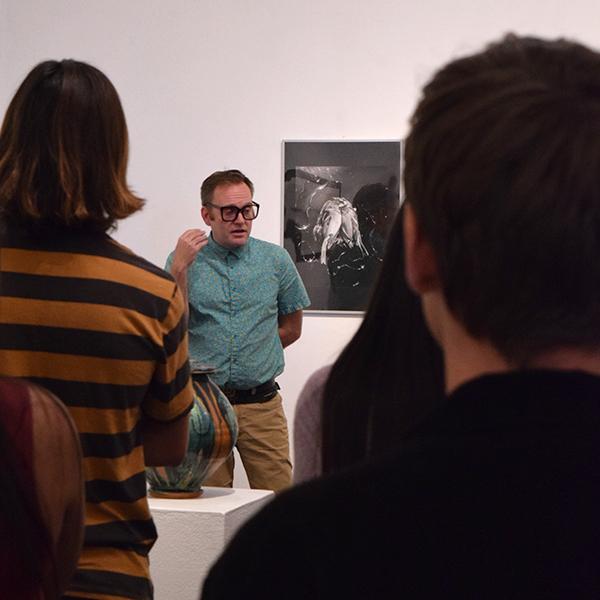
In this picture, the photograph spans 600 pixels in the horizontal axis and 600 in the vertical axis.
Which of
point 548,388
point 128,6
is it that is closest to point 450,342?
point 548,388

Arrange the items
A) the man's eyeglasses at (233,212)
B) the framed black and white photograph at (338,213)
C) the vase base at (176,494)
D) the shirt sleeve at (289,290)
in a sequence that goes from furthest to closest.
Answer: the framed black and white photograph at (338,213)
the shirt sleeve at (289,290)
the man's eyeglasses at (233,212)
the vase base at (176,494)

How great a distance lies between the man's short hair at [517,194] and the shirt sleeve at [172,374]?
4.18 ft

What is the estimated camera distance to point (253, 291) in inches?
224

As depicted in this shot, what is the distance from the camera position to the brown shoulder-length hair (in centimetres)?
211

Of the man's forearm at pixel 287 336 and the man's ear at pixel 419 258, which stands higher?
the man's ear at pixel 419 258

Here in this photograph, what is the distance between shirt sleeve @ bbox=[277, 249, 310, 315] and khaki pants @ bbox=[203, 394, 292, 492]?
2.03 feet

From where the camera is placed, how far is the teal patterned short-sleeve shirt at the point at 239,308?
218 inches

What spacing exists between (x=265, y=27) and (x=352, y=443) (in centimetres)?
541

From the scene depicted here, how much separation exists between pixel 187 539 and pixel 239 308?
199cm

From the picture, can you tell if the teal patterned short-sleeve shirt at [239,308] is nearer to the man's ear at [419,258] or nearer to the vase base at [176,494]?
the vase base at [176,494]

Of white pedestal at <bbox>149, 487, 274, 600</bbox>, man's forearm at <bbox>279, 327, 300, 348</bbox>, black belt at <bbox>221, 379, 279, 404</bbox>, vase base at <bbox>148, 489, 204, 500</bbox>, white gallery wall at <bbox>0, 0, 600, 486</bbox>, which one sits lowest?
white pedestal at <bbox>149, 487, 274, 600</bbox>

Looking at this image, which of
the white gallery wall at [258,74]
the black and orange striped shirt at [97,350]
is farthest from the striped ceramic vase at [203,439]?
the white gallery wall at [258,74]

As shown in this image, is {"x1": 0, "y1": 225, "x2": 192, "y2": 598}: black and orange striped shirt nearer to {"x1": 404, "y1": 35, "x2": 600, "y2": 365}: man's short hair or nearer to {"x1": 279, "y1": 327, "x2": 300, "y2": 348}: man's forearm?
{"x1": 404, "y1": 35, "x2": 600, "y2": 365}: man's short hair

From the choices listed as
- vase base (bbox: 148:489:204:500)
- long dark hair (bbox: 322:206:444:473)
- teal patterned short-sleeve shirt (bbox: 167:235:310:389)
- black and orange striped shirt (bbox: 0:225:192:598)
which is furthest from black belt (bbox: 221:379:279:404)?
long dark hair (bbox: 322:206:444:473)
